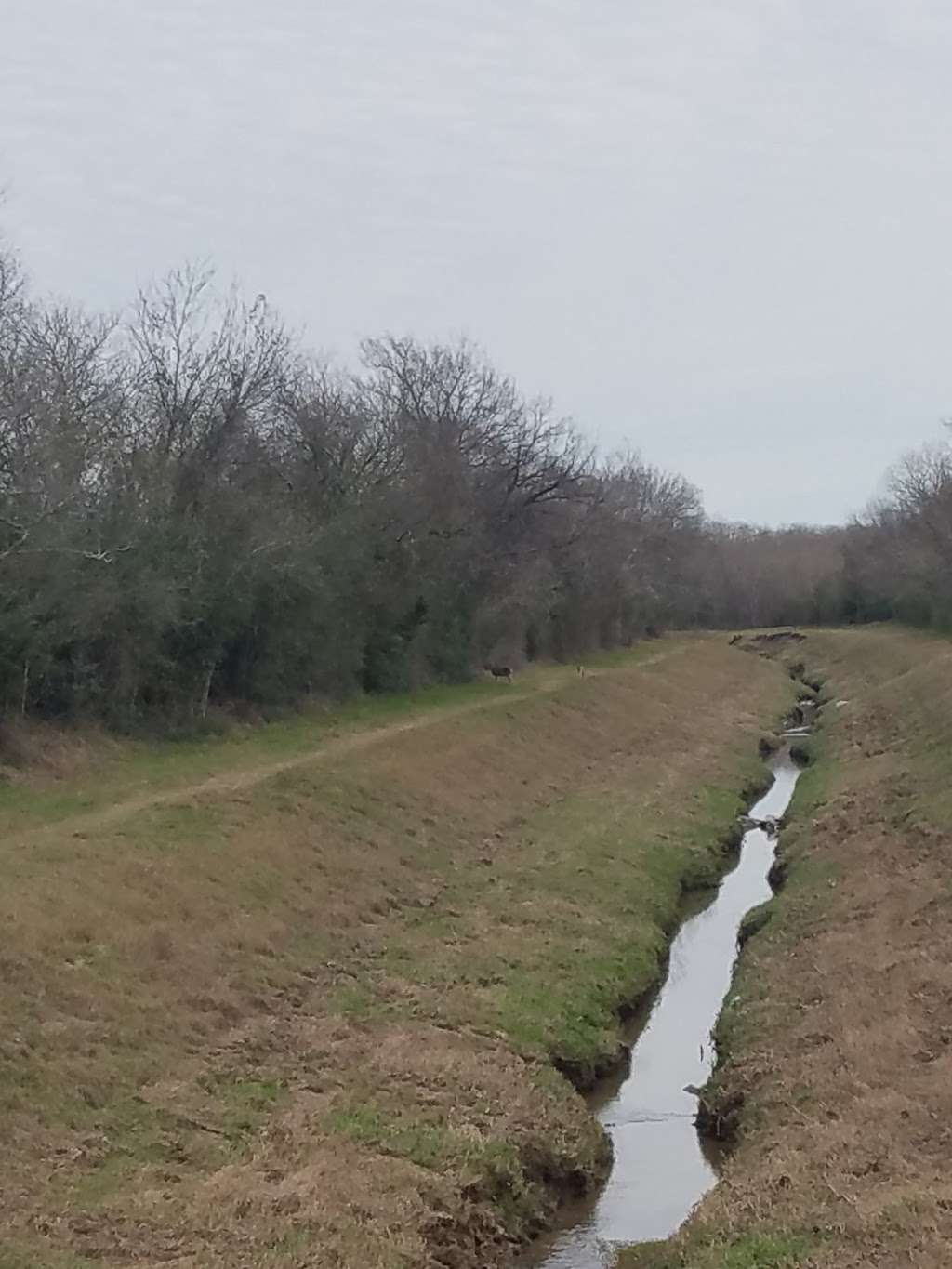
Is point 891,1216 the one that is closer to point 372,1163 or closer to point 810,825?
point 372,1163

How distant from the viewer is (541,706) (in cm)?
4538

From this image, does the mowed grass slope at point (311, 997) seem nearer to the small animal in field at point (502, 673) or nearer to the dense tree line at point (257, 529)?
the dense tree line at point (257, 529)

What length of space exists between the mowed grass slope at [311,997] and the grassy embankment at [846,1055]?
6.77ft

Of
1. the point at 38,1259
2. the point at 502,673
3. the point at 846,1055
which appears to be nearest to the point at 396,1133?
the point at 38,1259

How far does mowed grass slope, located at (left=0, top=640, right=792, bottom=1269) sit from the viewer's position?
1201cm

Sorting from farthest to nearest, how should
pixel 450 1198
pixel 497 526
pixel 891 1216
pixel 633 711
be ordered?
1. pixel 497 526
2. pixel 633 711
3. pixel 450 1198
4. pixel 891 1216

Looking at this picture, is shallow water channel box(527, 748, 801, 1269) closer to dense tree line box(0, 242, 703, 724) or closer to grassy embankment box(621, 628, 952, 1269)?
grassy embankment box(621, 628, 952, 1269)

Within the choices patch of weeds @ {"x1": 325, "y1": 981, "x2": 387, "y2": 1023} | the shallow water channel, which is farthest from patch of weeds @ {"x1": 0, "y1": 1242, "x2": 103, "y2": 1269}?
patch of weeds @ {"x1": 325, "y1": 981, "x2": 387, "y2": 1023}

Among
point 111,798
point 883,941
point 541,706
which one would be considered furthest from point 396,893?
point 541,706

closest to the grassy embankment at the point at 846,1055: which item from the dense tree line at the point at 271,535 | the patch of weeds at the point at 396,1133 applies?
the patch of weeds at the point at 396,1133

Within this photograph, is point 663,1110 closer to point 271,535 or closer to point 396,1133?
point 396,1133

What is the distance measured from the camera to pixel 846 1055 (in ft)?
51.1

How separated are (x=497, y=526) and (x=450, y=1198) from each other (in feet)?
153

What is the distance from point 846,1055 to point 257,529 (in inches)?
1048
